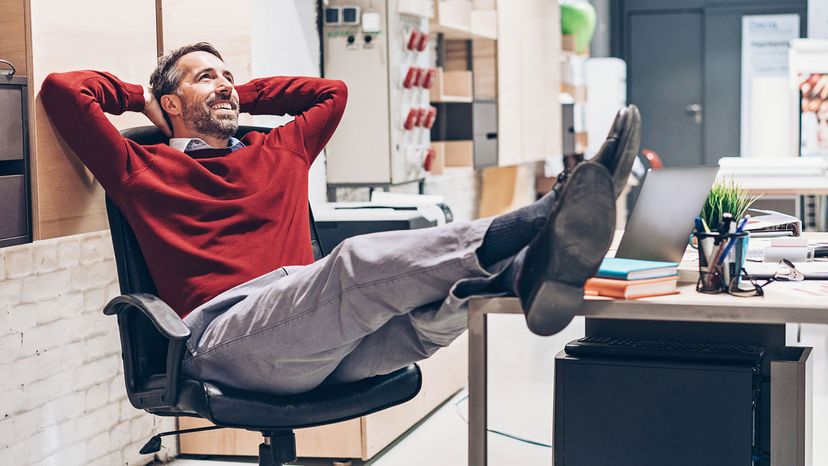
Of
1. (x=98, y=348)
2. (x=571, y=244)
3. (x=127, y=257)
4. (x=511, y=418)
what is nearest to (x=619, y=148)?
(x=571, y=244)

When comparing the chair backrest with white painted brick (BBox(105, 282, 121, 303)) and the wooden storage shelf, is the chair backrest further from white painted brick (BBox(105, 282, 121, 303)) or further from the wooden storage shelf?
the wooden storage shelf

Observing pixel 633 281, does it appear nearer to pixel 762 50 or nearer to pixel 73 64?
pixel 73 64

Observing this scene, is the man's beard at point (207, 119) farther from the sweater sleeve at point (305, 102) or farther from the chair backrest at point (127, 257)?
the chair backrest at point (127, 257)

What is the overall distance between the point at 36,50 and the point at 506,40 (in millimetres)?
3484

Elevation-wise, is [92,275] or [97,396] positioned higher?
[92,275]

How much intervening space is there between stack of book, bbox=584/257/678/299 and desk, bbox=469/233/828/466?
2 cm

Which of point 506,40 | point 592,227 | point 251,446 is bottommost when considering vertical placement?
point 251,446

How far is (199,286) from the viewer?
83.7 inches

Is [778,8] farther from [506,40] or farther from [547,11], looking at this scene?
[506,40]

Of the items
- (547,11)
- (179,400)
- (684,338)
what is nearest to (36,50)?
(179,400)

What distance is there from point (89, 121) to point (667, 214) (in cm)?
113

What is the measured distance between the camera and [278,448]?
2.03 meters

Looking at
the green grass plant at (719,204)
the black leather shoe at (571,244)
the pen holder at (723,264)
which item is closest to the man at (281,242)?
the black leather shoe at (571,244)

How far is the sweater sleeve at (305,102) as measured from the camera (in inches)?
99.8
